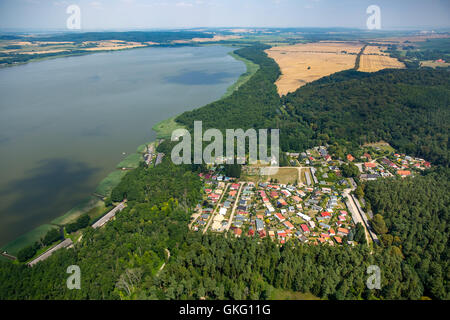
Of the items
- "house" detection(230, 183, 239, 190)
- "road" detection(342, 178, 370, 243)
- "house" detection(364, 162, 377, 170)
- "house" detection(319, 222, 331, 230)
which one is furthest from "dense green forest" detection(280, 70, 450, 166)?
"house" detection(319, 222, 331, 230)

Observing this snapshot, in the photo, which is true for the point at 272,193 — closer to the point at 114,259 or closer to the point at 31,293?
the point at 114,259

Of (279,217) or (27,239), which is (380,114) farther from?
(27,239)

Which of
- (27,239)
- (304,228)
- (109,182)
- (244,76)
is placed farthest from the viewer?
(244,76)

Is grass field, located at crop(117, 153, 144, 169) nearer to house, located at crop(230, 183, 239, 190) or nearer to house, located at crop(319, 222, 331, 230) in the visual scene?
house, located at crop(230, 183, 239, 190)

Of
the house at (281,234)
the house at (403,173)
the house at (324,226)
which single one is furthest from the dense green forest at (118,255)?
the house at (403,173)

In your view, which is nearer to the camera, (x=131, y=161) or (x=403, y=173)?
(x=403, y=173)

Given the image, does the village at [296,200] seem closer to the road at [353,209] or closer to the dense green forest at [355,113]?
the road at [353,209]

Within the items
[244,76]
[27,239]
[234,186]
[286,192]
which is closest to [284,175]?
[286,192]
